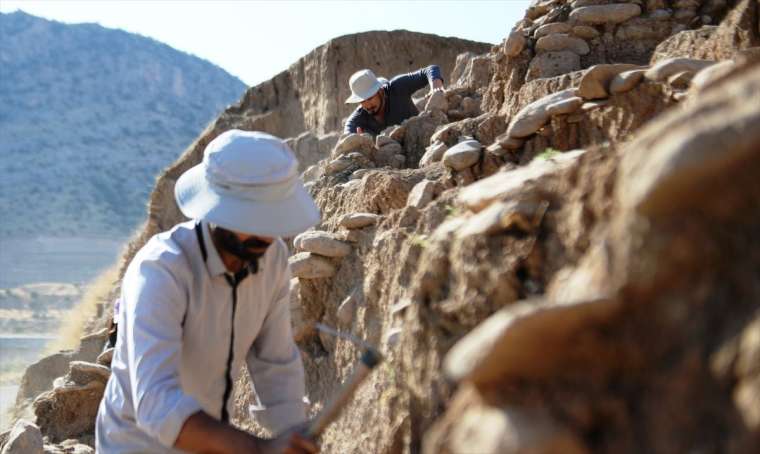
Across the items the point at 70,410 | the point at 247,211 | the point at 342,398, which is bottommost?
the point at 70,410

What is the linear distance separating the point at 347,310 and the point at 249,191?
206cm

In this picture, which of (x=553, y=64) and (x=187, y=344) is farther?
(x=553, y=64)

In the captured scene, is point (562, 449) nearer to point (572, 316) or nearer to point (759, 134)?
point (572, 316)

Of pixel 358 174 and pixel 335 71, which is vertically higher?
pixel 335 71

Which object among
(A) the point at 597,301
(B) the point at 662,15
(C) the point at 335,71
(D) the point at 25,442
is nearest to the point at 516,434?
(A) the point at 597,301

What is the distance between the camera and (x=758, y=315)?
5.12ft

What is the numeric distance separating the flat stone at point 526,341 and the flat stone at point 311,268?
322cm

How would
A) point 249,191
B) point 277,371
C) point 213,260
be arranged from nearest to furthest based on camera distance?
point 249,191 → point 213,260 → point 277,371

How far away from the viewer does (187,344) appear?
2727 mm

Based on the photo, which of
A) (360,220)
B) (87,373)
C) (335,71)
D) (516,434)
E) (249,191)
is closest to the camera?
(516,434)

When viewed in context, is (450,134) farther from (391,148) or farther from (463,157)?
(463,157)

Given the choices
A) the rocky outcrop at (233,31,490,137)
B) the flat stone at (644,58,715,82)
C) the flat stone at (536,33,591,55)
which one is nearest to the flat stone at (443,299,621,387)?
the flat stone at (644,58,715,82)

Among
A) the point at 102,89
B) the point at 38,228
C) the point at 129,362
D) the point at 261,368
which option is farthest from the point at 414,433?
the point at 102,89

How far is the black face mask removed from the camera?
8.76ft
